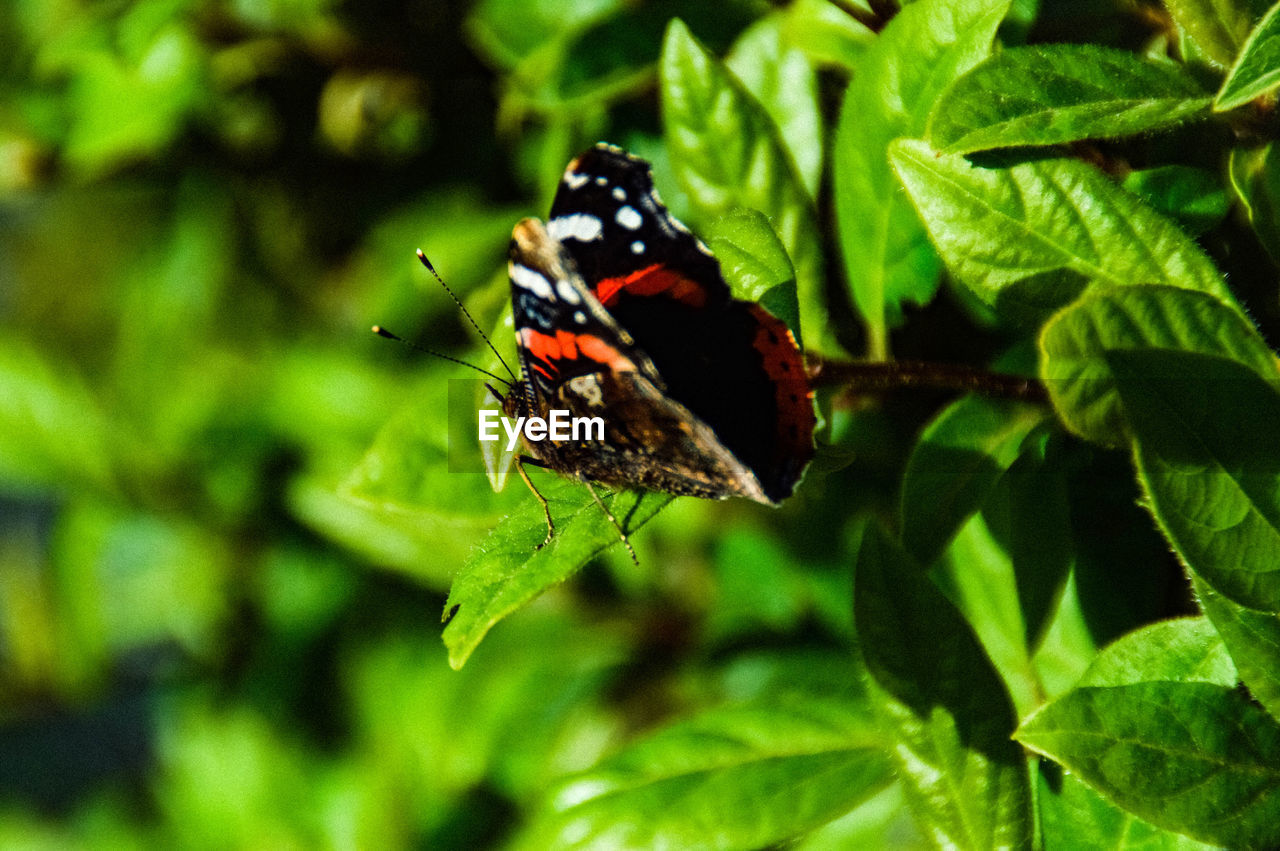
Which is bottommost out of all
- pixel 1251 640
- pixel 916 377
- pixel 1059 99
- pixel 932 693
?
pixel 932 693

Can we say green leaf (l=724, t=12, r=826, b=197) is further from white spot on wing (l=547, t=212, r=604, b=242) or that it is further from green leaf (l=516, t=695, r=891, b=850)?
green leaf (l=516, t=695, r=891, b=850)

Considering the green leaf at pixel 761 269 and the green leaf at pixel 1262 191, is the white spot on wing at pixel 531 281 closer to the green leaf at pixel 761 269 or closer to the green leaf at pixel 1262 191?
the green leaf at pixel 761 269

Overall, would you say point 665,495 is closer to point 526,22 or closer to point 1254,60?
point 1254,60

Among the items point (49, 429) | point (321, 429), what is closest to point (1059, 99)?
point (321, 429)

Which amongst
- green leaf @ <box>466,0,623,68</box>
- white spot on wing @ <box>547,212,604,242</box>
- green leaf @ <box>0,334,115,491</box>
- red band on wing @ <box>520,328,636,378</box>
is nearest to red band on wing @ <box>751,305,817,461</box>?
red band on wing @ <box>520,328,636,378</box>

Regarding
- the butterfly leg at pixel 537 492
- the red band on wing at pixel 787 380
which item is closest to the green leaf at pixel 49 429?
the butterfly leg at pixel 537 492

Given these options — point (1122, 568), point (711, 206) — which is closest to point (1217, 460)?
point (1122, 568)

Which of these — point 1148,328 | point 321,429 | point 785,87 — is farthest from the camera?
point 321,429

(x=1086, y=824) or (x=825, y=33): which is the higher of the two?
(x=825, y=33)
